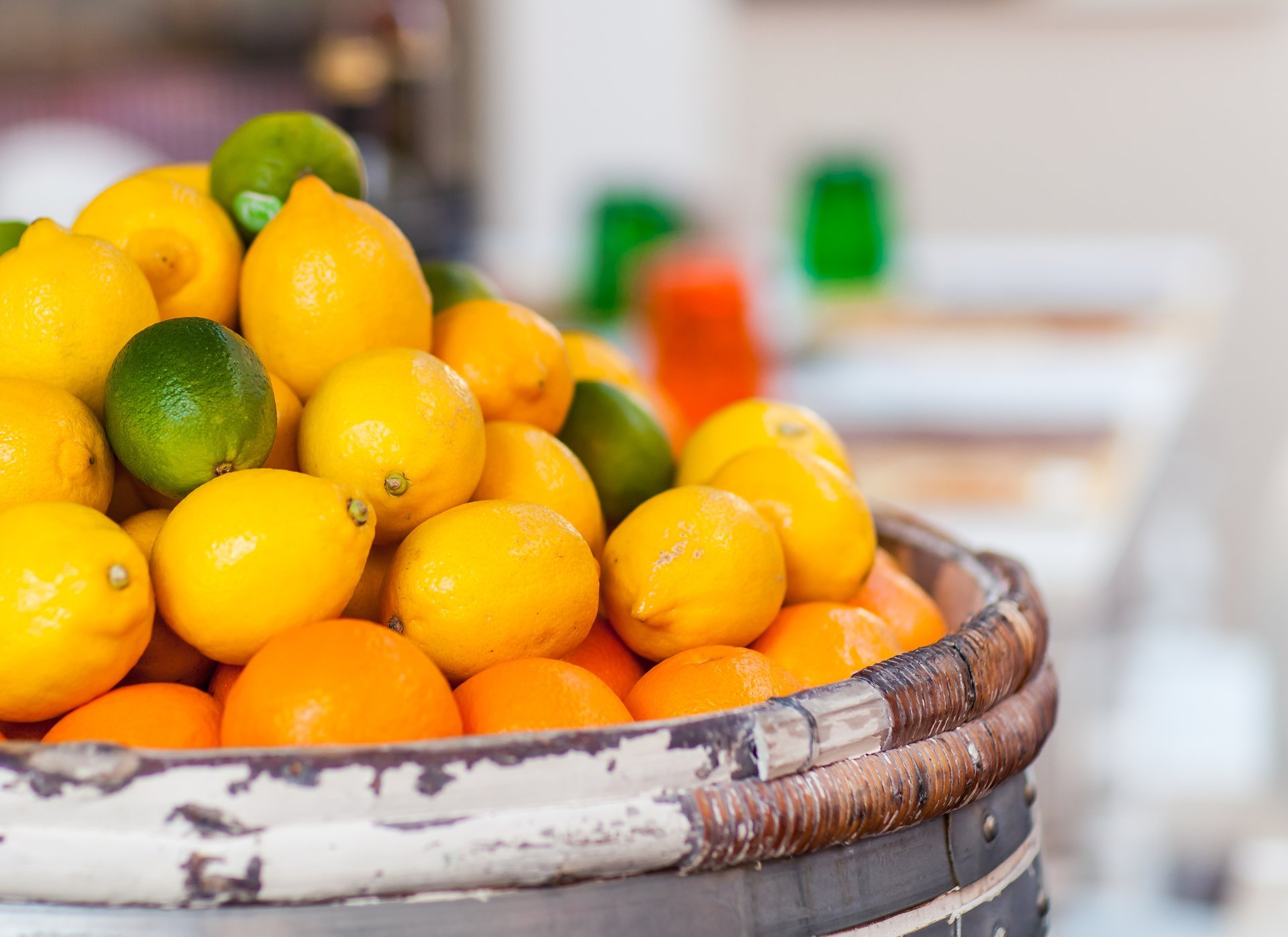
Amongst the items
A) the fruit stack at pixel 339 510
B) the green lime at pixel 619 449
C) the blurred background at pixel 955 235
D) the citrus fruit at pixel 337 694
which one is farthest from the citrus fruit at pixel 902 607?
the blurred background at pixel 955 235

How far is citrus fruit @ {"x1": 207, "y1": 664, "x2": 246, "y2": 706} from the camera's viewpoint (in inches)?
19.3

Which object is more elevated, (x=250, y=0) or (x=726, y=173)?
(x=250, y=0)

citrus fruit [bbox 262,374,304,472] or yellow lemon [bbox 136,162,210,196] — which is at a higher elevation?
yellow lemon [bbox 136,162,210,196]

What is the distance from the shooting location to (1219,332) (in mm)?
2617

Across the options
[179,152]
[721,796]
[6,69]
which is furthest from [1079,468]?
[6,69]

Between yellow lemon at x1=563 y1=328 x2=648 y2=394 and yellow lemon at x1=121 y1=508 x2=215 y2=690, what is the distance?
0.83ft

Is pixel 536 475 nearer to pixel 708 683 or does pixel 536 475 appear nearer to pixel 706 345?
pixel 708 683

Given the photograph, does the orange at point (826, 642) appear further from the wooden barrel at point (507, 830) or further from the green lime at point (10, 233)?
the green lime at point (10, 233)

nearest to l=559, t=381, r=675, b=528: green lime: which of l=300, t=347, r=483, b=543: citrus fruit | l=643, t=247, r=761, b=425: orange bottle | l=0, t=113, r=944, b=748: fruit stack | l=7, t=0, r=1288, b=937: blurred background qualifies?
l=0, t=113, r=944, b=748: fruit stack

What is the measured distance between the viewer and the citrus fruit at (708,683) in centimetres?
47

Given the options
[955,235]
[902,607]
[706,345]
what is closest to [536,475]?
[902,607]

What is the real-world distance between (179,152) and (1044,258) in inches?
106

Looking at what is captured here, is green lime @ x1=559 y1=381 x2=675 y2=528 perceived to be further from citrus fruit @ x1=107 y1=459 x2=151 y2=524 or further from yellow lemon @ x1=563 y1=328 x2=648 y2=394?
citrus fruit @ x1=107 y1=459 x2=151 y2=524

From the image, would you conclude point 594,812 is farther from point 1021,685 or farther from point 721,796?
point 1021,685
